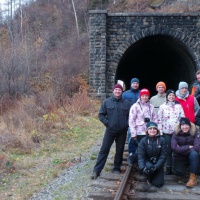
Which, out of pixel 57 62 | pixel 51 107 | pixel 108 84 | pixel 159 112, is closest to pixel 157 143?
pixel 159 112

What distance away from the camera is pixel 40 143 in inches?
385

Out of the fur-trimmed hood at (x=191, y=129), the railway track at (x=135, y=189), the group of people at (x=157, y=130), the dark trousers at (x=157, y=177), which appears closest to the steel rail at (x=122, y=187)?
the railway track at (x=135, y=189)

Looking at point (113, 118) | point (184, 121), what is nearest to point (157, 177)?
point (184, 121)

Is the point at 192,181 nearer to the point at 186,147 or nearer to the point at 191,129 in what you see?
the point at 186,147

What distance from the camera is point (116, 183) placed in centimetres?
636

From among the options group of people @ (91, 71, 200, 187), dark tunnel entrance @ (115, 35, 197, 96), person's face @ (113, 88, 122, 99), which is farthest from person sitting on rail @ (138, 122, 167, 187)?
dark tunnel entrance @ (115, 35, 197, 96)

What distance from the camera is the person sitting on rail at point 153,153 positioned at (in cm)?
615

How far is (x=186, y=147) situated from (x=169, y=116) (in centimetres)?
71

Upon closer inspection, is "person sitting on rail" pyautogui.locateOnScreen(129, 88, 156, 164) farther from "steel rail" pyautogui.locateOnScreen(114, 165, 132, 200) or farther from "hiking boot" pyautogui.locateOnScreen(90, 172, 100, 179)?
"hiking boot" pyautogui.locateOnScreen(90, 172, 100, 179)

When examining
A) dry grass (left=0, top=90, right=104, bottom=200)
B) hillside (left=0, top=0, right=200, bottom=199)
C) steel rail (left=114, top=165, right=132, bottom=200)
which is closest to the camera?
steel rail (left=114, top=165, right=132, bottom=200)

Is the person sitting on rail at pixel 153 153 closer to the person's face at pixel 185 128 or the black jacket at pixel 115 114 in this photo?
the person's face at pixel 185 128

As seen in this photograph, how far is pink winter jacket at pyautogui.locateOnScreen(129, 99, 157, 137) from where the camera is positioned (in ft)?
21.7

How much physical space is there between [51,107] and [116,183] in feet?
28.9

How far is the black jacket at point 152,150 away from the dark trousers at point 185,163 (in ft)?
1.64
